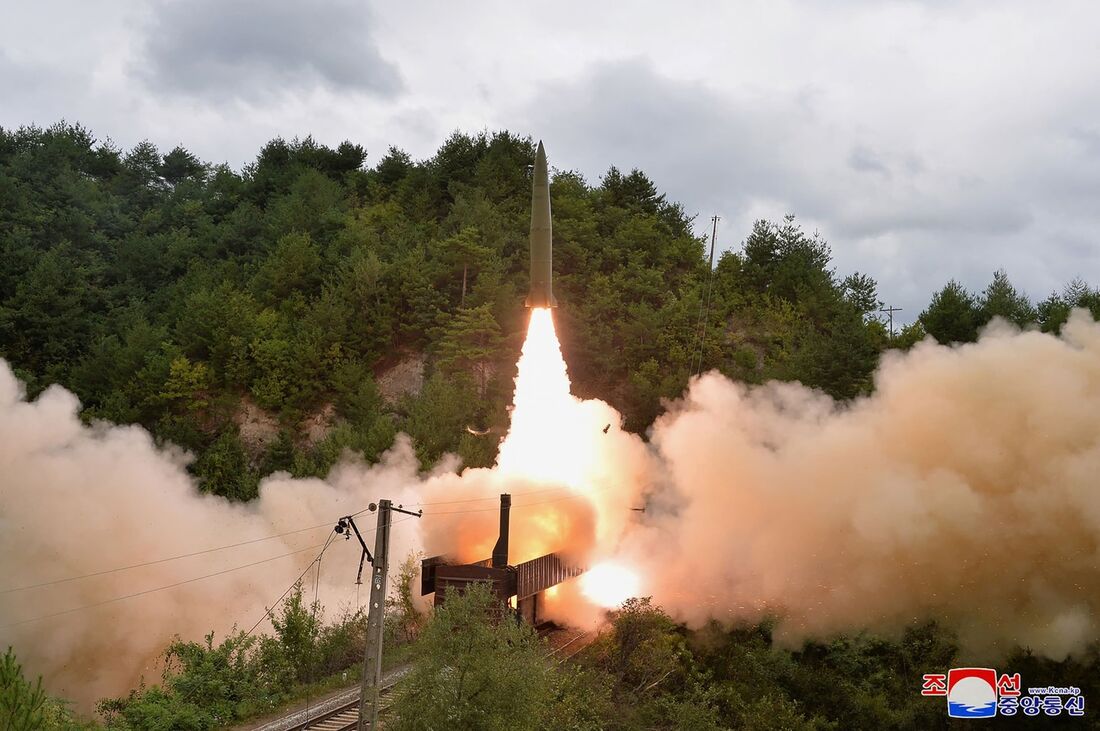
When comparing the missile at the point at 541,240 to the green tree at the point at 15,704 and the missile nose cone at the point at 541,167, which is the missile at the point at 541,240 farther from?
the green tree at the point at 15,704

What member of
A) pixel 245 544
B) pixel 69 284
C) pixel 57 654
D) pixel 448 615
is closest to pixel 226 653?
pixel 57 654

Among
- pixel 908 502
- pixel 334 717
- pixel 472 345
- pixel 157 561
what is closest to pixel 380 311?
pixel 472 345

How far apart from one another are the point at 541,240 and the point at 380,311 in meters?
27.8

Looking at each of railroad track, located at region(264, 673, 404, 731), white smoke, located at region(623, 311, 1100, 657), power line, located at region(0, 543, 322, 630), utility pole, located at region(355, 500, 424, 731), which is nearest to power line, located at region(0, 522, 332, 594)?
power line, located at region(0, 543, 322, 630)

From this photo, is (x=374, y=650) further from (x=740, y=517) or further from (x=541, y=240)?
(x=541, y=240)

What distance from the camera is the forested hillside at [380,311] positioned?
5328 centimetres

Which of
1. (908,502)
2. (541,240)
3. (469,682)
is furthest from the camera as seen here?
(541,240)

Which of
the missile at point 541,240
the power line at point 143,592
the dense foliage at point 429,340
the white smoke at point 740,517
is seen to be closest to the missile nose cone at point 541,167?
the missile at point 541,240

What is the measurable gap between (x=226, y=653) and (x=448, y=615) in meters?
11.8

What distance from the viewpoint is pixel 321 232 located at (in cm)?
7338

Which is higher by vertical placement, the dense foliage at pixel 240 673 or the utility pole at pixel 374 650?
the utility pole at pixel 374 650

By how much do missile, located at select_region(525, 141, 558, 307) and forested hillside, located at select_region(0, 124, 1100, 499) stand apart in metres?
14.3

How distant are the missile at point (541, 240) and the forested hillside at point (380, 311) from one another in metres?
14.3

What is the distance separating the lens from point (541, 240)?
34875mm
